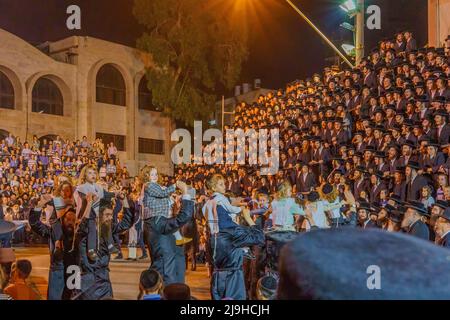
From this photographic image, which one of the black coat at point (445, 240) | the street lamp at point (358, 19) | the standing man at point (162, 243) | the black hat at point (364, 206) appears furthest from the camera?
the street lamp at point (358, 19)

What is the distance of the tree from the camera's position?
33906 millimetres

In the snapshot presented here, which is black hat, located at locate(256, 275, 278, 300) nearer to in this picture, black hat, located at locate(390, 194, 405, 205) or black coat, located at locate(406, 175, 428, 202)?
black hat, located at locate(390, 194, 405, 205)

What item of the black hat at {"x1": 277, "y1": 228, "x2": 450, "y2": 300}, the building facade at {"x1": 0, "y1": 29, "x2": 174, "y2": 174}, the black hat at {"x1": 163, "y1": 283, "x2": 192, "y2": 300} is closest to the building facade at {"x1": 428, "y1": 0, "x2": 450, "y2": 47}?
the black hat at {"x1": 163, "y1": 283, "x2": 192, "y2": 300}

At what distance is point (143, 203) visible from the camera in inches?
317

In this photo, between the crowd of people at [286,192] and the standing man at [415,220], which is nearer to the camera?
the crowd of people at [286,192]

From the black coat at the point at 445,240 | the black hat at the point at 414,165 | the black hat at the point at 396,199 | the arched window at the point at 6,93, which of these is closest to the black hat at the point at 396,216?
the black hat at the point at 396,199

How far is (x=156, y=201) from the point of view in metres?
8.03

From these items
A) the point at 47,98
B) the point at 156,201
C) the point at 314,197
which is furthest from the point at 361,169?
the point at 47,98

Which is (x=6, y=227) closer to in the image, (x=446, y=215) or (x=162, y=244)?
(x=162, y=244)

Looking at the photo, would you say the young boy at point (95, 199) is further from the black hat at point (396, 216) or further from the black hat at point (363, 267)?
the black hat at point (363, 267)

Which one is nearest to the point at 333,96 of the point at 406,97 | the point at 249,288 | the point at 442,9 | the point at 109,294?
the point at 406,97

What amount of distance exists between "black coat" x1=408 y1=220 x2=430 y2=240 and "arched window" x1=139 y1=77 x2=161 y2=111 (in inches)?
1133

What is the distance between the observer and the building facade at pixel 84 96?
31297 millimetres
